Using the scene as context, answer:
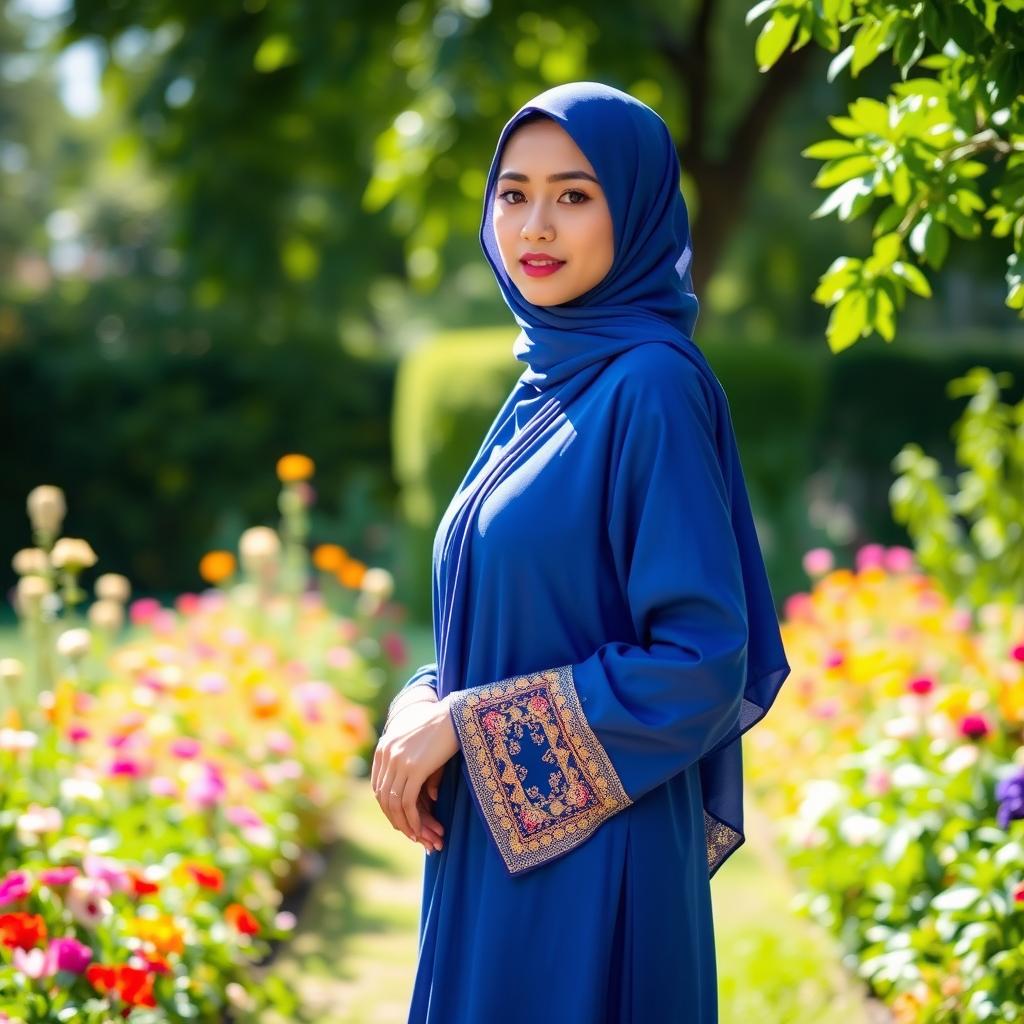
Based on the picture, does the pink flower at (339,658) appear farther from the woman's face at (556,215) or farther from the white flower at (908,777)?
the woman's face at (556,215)

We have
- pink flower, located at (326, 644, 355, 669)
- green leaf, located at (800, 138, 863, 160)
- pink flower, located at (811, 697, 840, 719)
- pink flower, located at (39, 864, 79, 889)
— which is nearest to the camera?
green leaf, located at (800, 138, 863, 160)

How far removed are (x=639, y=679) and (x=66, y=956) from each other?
1425mm

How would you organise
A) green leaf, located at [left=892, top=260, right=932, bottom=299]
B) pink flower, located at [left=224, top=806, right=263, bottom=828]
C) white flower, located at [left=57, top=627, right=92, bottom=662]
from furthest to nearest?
pink flower, located at [left=224, top=806, right=263, bottom=828] → white flower, located at [left=57, top=627, right=92, bottom=662] → green leaf, located at [left=892, top=260, right=932, bottom=299]

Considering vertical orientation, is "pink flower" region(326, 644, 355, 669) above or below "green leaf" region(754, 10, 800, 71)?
above

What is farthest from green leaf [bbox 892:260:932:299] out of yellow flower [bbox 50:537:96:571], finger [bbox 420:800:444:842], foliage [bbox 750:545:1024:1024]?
yellow flower [bbox 50:537:96:571]

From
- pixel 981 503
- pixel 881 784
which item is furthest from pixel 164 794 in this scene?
pixel 981 503

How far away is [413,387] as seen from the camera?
8570mm

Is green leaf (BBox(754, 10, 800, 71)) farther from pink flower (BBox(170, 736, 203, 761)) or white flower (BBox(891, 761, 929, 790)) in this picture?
pink flower (BBox(170, 736, 203, 761))

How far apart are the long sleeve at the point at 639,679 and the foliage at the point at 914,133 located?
0.73 m

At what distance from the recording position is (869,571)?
5.13 metres

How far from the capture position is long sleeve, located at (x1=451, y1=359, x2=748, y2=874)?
1.72 meters

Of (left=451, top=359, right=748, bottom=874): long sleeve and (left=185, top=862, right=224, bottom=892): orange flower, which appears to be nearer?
(left=451, top=359, right=748, bottom=874): long sleeve

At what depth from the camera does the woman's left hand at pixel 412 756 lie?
1.83m

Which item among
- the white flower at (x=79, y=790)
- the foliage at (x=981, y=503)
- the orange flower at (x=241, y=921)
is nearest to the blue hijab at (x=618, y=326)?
the orange flower at (x=241, y=921)
